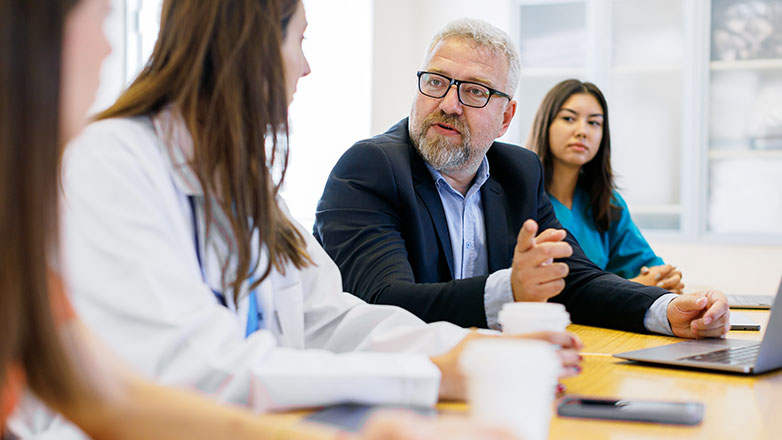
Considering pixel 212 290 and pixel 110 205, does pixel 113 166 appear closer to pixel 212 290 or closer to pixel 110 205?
pixel 110 205

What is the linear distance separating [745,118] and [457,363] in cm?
392

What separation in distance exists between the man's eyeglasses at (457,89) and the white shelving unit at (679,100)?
2.70 m

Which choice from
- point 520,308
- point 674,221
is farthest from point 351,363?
point 674,221

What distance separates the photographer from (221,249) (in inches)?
43.8

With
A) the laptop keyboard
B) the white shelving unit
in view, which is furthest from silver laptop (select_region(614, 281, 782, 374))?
the white shelving unit

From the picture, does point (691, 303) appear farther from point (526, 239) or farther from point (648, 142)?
point (648, 142)

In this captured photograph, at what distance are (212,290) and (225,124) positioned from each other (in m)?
0.24

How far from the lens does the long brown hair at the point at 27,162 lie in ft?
1.67

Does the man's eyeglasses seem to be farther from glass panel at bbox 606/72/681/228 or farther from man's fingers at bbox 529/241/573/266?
glass panel at bbox 606/72/681/228

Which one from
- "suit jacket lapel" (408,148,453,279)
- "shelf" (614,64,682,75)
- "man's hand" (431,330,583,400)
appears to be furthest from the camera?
"shelf" (614,64,682,75)

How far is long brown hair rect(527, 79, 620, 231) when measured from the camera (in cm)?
304

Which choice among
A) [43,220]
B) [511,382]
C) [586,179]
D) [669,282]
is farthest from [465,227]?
[43,220]

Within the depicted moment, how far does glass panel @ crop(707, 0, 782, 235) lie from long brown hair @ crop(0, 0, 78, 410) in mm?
4417

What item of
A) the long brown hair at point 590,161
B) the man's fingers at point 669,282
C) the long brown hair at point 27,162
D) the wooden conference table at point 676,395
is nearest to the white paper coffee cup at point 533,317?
the wooden conference table at point 676,395
